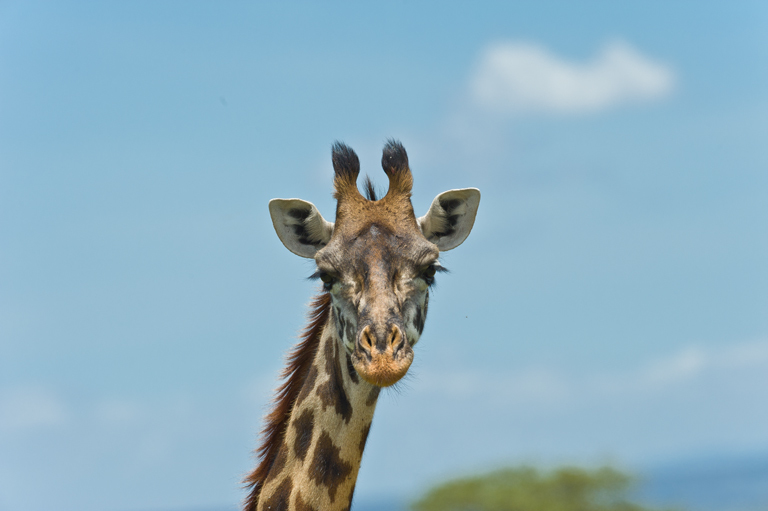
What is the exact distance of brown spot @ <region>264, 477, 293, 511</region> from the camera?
27.2 ft

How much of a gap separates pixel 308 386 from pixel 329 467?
886mm

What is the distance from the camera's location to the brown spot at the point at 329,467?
323 inches

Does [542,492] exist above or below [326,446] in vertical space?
above

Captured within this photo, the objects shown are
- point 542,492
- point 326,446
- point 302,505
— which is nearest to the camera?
point 302,505

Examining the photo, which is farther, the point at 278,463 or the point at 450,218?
the point at 450,218

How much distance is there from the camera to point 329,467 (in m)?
8.24

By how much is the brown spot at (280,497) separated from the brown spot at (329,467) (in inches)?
10.6

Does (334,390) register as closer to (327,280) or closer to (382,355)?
(327,280)

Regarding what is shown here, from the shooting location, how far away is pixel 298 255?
9266 millimetres

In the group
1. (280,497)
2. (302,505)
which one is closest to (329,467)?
(302,505)

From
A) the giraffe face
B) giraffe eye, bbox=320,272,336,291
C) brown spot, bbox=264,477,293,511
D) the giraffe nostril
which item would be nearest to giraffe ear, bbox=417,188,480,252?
the giraffe face

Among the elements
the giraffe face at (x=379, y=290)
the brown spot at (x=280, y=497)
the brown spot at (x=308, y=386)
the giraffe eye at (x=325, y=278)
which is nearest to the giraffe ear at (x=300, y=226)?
the giraffe face at (x=379, y=290)

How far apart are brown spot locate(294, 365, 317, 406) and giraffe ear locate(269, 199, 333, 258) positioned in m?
1.20

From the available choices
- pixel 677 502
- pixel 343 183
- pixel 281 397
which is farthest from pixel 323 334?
pixel 677 502
